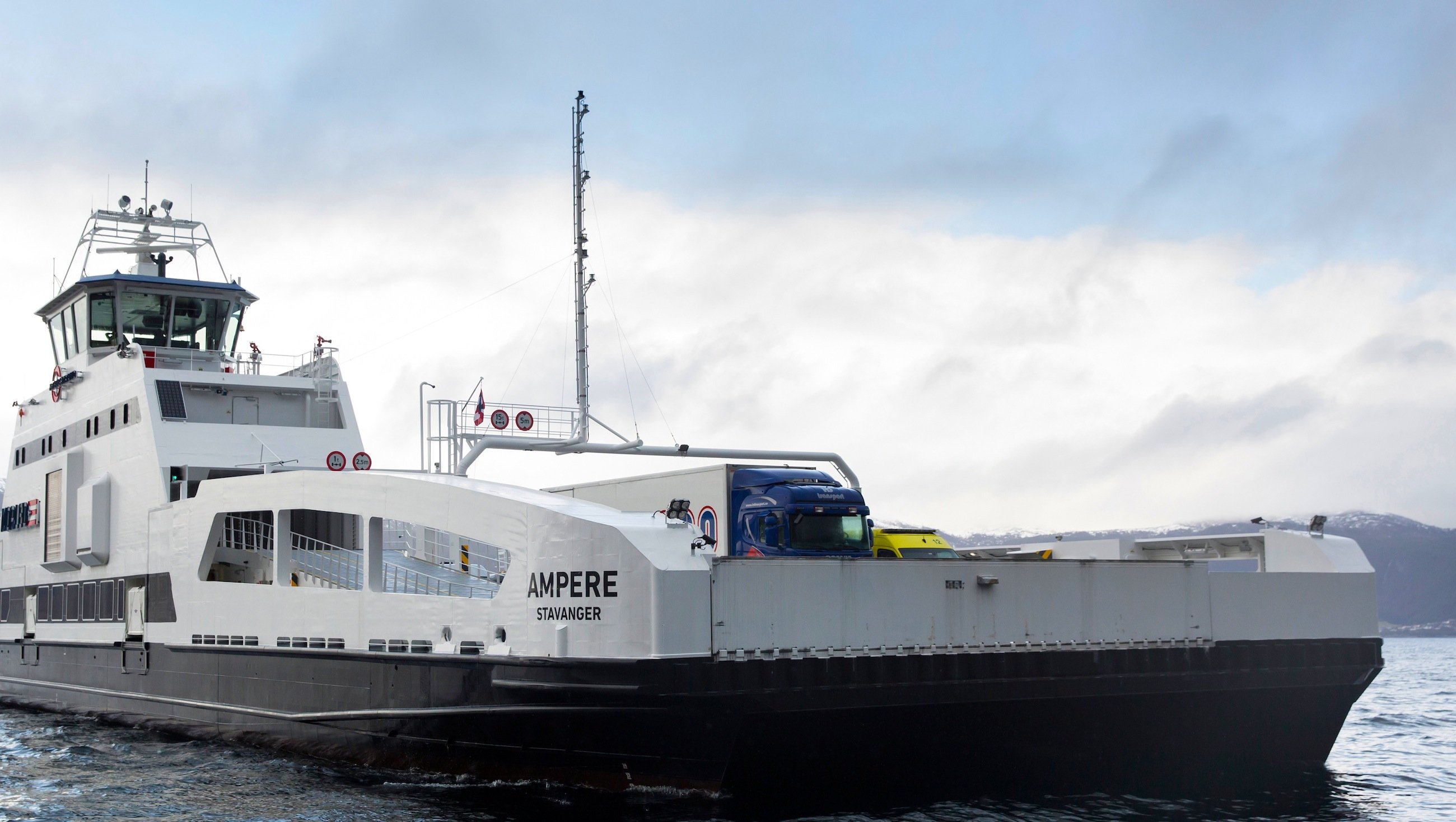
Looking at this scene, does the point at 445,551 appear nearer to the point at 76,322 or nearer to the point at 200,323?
the point at 200,323

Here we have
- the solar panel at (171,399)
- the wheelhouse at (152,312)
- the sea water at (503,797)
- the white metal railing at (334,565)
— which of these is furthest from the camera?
the wheelhouse at (152,312)

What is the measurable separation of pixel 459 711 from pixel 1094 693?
7727 mm

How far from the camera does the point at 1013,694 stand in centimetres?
1441

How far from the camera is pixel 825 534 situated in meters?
16.9

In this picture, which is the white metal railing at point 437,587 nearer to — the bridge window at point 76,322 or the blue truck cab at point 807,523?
the blue truck cab at point 807,523

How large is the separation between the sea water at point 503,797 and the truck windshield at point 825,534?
3748 millimetres

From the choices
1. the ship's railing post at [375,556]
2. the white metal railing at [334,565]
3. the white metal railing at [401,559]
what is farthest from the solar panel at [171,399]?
the ship's railing post at [375,556]

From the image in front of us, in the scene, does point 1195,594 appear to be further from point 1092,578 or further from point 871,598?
point 871,598

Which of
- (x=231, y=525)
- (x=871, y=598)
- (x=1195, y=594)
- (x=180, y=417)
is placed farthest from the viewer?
(x=180, y=417)

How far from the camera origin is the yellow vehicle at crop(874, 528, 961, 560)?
1772cm

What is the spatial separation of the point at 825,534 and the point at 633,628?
4.60 meters

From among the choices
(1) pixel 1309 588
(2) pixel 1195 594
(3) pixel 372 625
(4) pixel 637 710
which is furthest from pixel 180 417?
(1) pixel 1309 588

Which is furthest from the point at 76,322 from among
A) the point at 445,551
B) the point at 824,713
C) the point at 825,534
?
the point at 824,713

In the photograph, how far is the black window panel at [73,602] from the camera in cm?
2481
